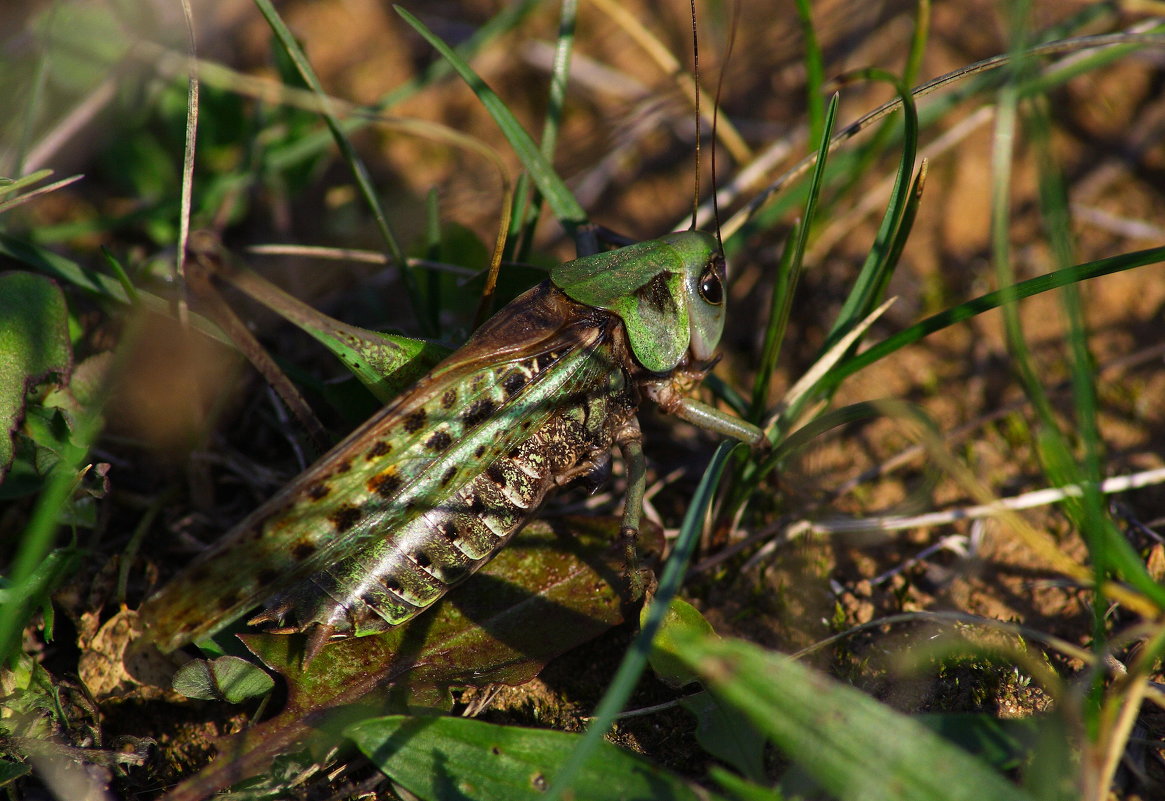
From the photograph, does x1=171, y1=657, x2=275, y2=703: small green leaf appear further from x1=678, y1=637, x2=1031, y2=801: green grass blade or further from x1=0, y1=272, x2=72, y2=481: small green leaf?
x1=678, y1=637, x2=1031, y2=801: green grass blade

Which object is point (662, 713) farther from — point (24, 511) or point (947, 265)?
point (947, 265)

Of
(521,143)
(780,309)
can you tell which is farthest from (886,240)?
(521,143)

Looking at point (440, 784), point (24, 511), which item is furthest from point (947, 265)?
point (24, 511)

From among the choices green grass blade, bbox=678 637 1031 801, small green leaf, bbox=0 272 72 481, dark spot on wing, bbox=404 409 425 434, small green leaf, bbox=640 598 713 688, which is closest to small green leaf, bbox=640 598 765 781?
small green leaf, bbox=640 598 713 688

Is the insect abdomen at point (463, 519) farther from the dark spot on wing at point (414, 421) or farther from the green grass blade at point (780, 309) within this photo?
the green grass blade at point (780, 309)

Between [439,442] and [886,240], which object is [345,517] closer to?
[439,442]

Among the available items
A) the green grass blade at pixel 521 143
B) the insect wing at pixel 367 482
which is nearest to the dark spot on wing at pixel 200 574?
the insect wing at pixel 367 482
